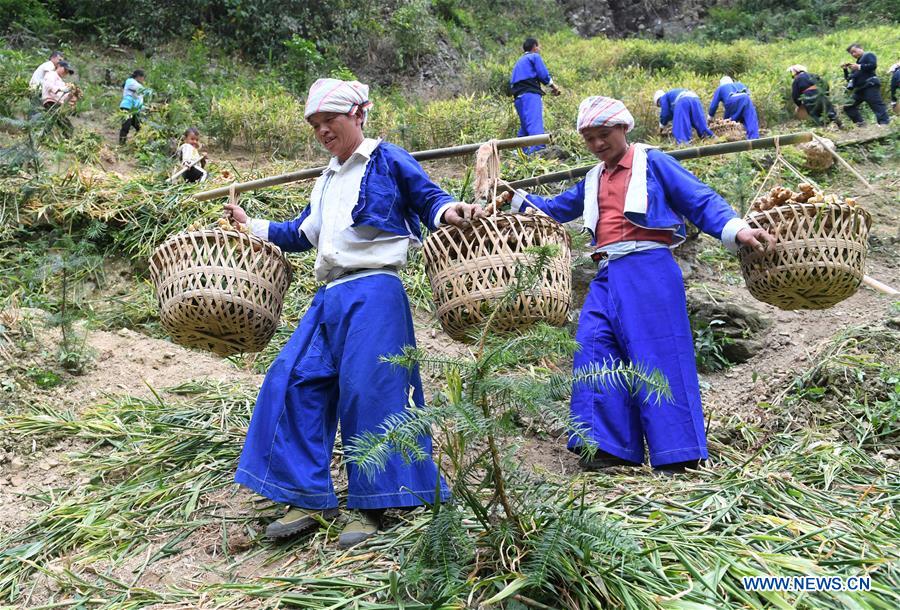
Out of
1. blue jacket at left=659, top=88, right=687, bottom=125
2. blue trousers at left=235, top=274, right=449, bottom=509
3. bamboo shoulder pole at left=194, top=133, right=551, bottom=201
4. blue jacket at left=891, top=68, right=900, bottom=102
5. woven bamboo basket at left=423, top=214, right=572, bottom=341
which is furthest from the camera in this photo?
blue jacket at left=891, top=68, right=900, bottom=102

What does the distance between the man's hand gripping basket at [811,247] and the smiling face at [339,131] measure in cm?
158

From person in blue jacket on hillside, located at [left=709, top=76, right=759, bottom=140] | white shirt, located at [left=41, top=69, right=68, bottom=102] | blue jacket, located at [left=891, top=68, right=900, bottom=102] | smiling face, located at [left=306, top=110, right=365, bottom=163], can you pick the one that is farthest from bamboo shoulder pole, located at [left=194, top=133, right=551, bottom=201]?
blue jacket, located at [left=891, top=68, right=900, bottom=102]

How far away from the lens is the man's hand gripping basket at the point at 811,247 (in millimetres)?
3023

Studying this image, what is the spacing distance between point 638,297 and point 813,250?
0.68m

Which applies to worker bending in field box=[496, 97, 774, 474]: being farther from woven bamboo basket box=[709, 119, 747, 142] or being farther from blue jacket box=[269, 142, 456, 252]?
woven bamboo basket box=[709, 119, 747, 142]

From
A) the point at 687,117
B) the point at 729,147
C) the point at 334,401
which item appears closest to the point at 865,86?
the point at 687,117

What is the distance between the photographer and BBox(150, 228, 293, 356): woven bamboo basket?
2.95 meters

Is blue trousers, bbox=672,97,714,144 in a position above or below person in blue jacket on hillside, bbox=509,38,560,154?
below

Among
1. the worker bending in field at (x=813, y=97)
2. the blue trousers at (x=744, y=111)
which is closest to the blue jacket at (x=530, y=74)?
the blue trousers at (x=744, y=111)

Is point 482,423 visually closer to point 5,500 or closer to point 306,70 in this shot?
point 5,500

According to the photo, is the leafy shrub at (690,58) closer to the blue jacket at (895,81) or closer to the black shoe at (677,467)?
the blue jacket at (895,81)

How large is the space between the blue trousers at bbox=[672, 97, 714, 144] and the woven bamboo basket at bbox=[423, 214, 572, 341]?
716 centimetres

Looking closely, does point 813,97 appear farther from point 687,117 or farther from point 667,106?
point 687,117

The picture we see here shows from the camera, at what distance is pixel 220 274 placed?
2.96 m
